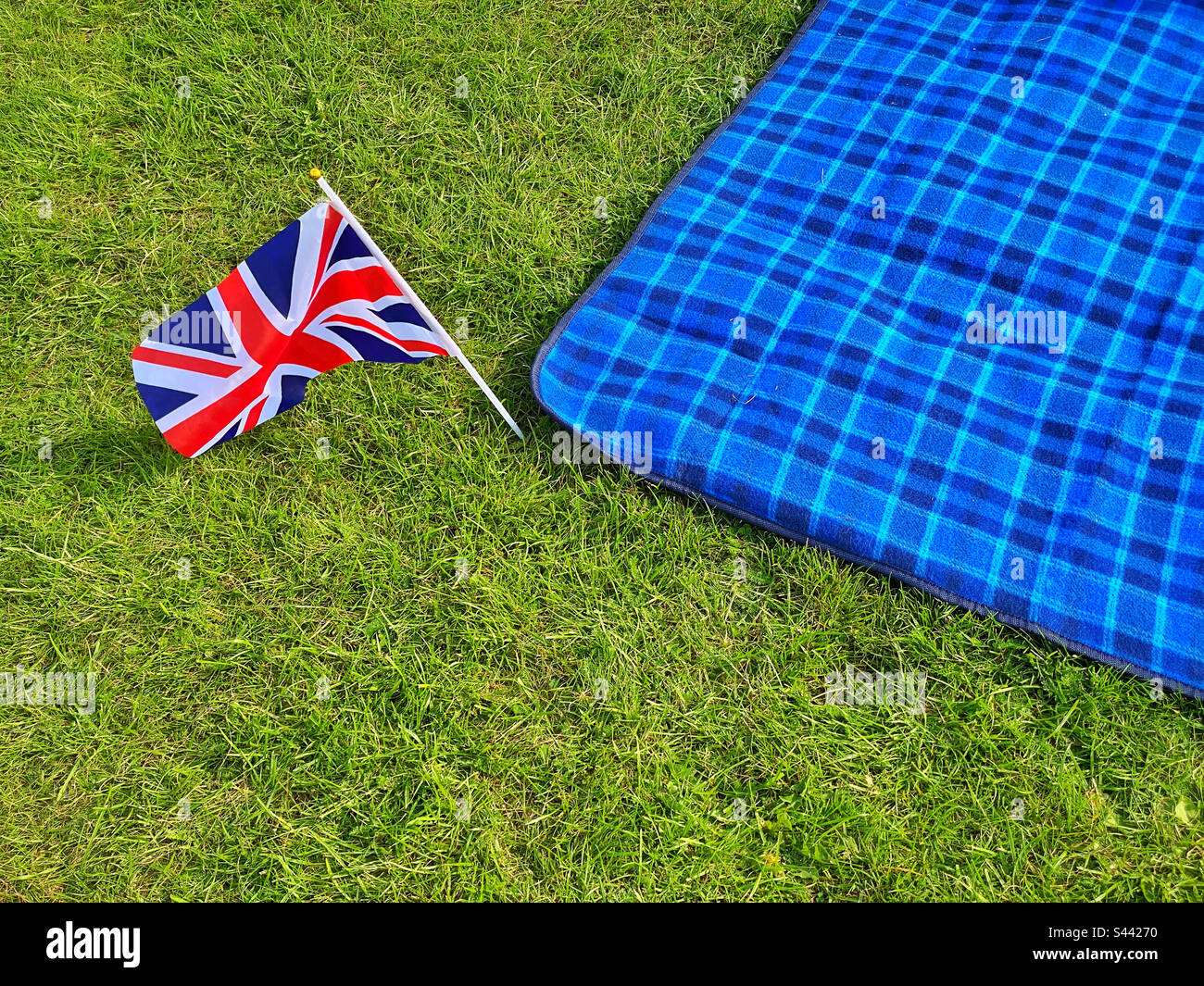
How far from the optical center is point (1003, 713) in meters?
2.54

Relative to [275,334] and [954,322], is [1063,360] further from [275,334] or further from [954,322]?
[275,334]

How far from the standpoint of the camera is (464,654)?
2.70 meters

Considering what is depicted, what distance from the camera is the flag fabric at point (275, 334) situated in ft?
7.91

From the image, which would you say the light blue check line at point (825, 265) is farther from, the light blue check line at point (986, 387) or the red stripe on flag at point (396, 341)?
the red stripe on flag at point (396, 341)

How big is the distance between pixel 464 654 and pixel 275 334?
41.3 inches

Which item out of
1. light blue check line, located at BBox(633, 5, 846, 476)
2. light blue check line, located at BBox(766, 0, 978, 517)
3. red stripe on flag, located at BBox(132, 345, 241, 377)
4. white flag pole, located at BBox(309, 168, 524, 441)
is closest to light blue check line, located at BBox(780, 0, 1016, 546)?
light blue check line, located at BBox(766, 0, 978, 517)

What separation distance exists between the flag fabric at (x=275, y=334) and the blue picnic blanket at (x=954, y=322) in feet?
2.31

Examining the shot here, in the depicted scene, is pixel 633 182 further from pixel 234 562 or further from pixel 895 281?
pixel 234 562

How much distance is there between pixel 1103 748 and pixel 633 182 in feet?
8.36

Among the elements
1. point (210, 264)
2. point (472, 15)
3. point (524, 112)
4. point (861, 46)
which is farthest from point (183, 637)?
point (861, 46)

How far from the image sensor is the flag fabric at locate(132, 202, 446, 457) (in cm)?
241

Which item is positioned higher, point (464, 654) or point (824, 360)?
point (824, 360)

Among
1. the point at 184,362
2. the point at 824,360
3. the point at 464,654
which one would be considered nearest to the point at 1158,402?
the point at 824,360

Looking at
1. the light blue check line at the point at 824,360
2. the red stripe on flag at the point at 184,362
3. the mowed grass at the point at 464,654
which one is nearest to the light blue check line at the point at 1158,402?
the mowed grass at the point at 464,654
